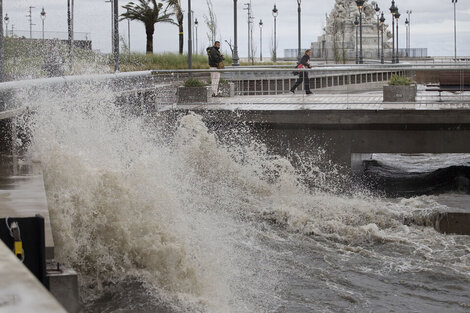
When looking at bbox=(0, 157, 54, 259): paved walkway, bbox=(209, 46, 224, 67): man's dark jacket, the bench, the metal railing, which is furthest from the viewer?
bbox=(209, 46, 224, 67): man's dark jacket

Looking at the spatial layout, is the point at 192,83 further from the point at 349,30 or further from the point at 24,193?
the point at 349,30

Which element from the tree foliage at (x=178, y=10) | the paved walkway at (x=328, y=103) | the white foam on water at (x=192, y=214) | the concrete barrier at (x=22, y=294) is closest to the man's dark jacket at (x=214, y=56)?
the paved walkway at (x=328, y=103)

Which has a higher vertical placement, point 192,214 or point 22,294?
point 22,294

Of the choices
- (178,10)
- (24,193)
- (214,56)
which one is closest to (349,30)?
(178,10)

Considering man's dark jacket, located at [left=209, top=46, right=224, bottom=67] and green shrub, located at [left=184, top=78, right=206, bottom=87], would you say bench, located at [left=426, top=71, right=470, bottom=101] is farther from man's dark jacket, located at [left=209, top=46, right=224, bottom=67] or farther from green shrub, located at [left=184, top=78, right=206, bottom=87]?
man's dark jacket, located at [left=209, top=46, right=224, bottom=67]

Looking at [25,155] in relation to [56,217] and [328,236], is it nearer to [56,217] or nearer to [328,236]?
[56,217]

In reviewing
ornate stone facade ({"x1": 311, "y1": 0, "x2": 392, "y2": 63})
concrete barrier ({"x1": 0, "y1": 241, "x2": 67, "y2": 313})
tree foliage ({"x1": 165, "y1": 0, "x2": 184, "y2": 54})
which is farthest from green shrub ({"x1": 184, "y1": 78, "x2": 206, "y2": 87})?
ornate stone facade ({"x1": 311, "y1": 0, "x2": 392, "y2": 63})

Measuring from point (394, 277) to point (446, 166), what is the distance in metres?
13.5

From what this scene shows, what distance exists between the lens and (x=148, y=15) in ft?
180

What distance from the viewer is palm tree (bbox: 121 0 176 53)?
5444 cm

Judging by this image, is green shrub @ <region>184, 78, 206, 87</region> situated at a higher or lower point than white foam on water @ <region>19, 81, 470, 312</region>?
higher

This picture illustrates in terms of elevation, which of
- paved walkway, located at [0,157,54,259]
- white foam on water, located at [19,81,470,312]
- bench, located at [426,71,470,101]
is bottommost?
white foam on water, located at [19,81,470,312]

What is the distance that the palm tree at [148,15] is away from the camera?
54.4 metres

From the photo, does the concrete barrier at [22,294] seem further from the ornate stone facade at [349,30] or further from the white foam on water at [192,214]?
the ornate stone facade at [349,30]
